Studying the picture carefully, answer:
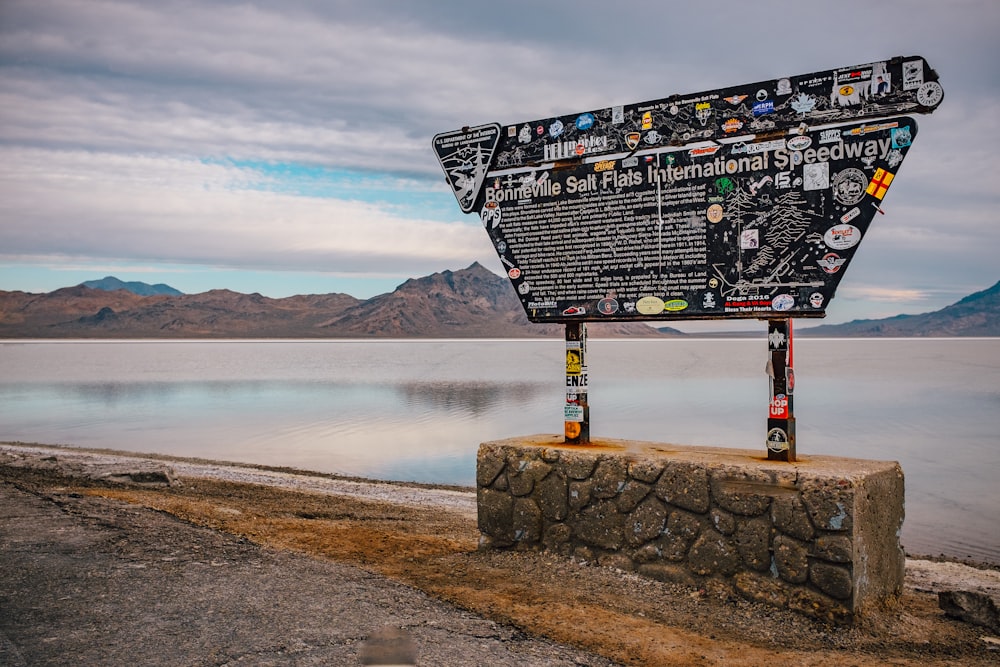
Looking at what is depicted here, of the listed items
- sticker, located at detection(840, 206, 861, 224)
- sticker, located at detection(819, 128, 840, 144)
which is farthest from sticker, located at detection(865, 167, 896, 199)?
sticker, located at detection(819, 128, 840, 144)

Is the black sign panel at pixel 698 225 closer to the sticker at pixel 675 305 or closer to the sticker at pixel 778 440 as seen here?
the sticker at pixel 675 305

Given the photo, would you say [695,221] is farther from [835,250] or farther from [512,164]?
A: [512,164]

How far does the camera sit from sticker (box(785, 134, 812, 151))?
276 inches

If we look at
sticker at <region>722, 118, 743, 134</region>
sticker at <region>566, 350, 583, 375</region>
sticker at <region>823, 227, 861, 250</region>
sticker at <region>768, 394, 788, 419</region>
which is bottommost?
sticker at <region>768, 394, 788, 419</region>

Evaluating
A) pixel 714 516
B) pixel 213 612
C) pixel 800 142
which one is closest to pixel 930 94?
pixel 800 142

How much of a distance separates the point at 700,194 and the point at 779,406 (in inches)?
82.7

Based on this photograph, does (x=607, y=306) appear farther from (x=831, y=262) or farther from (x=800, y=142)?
(x=800, y=142)

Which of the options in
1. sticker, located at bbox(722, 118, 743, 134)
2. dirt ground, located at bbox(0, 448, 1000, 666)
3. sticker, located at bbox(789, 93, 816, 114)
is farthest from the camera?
sticker, located at bbox(722, 118, 743, 134)

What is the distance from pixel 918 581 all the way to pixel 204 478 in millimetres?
12936

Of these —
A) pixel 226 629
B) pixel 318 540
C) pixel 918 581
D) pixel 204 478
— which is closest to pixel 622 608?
pixel 226 629

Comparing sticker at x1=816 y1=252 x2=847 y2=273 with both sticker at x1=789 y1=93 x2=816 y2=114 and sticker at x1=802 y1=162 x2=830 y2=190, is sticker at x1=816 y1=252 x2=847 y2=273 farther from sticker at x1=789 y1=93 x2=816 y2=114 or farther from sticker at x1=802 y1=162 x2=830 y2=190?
sticker at x1=789 y1=93 x2=816 y2=114

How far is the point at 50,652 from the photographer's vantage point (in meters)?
5.31

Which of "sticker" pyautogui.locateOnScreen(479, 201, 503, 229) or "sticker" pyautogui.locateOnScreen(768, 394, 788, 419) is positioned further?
"sticker" pyautogui.locateOnScreen(479, 201, 503, 229)

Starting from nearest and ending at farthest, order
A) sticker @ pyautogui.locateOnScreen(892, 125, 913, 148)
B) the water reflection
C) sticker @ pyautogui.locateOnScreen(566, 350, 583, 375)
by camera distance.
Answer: sticker @ pyautogui.locateOnScreen(892, 125, 913, 148) < sticker @ pyautogui.locateOnScreen(566, 350, 583, 375) < the water reflection
